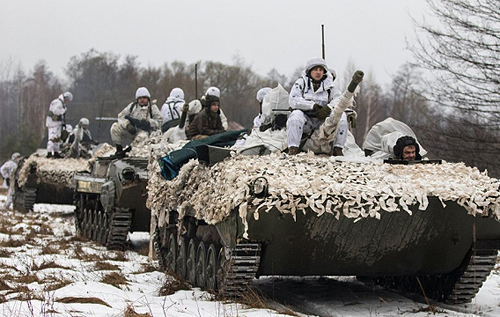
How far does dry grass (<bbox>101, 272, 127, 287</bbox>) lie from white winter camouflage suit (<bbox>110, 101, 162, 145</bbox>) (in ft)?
20.0

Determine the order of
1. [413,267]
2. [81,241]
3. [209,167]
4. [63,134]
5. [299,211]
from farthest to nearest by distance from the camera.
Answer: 1. [63,134]
2. [81,241]
3. [209,167]
4. [413,267]
5. [299,211]

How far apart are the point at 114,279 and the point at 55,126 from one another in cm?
1362

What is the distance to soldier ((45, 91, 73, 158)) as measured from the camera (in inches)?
870

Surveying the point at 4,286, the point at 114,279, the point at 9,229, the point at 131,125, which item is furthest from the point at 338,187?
the point at 9,229

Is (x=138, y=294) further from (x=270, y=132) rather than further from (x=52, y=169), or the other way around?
(x=52, y=169)

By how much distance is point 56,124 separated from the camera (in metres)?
22.6

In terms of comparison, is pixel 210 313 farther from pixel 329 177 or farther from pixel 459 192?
pixel 459 192

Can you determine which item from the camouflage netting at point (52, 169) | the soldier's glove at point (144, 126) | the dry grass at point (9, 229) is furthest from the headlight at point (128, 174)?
the camouflage netting at point (52, 169)

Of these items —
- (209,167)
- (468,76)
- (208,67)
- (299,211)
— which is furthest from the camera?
(208,67)

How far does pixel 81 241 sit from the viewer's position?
50.8 feet

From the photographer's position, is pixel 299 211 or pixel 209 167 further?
pixel 209 167

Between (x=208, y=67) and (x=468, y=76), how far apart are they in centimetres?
2702

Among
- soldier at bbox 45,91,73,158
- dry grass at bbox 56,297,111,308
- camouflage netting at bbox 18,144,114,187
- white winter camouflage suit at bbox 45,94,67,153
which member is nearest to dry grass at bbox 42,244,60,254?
dry grass at bbox 56,297,111,308

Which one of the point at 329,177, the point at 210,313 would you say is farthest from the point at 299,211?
the point at 210,313
